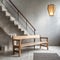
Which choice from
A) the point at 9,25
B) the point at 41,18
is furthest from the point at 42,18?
the point at 9,25

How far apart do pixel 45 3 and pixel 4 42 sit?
13.0 feet

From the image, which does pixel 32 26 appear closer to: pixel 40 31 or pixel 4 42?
pixel 40 31

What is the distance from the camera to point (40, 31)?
991 centimetres

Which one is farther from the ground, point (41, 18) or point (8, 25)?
point (41, 18)

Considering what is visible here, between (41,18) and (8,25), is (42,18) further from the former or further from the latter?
(8,25)

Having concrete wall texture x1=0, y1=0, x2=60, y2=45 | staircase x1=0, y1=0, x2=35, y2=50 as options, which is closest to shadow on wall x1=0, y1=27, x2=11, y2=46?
staircase x1=0, y1=0, x2=35, y2=50

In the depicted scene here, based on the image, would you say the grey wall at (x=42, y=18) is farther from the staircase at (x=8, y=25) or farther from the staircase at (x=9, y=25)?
the staircase at (x=8, y=25)

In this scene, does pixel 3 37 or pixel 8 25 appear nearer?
pixel 3 37

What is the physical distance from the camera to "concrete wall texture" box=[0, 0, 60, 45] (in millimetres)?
9867

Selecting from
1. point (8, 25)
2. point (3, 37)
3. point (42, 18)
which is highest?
point (42, 18)

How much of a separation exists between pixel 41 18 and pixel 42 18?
71 millimetres

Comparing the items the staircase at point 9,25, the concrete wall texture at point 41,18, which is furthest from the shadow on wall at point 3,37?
the concrete wall texture at point 41,18

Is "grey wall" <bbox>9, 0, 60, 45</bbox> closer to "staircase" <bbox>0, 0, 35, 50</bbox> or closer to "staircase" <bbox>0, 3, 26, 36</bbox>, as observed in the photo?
"staircase" <bbox>0, 0, 35, 50</bbox>

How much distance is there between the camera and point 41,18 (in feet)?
32.5
